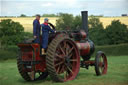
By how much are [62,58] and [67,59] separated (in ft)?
0.80

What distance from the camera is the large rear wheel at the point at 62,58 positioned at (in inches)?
399

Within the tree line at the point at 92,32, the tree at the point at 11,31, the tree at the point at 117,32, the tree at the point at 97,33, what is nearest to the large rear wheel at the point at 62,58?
the tree line at the point at 92,32

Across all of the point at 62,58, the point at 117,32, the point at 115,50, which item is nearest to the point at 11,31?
the point at 117,32

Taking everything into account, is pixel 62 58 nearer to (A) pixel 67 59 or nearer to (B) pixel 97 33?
(A) pixel 67 59

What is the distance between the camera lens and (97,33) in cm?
5753

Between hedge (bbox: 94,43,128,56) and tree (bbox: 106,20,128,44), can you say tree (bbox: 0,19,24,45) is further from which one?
hedge (bbox: 94,43,128,56)

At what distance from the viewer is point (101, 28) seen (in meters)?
61.2

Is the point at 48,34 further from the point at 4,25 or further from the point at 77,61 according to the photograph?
the point at 4,25

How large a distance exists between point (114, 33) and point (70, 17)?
1188cm

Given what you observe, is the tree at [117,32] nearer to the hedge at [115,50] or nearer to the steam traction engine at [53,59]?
the hedge at [115,50]

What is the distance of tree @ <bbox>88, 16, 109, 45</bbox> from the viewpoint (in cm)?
5400

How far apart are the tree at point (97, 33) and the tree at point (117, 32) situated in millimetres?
1188

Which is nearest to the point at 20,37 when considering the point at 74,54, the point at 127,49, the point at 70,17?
the point at 70,17

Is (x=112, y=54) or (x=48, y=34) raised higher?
(x=48, y=34)
